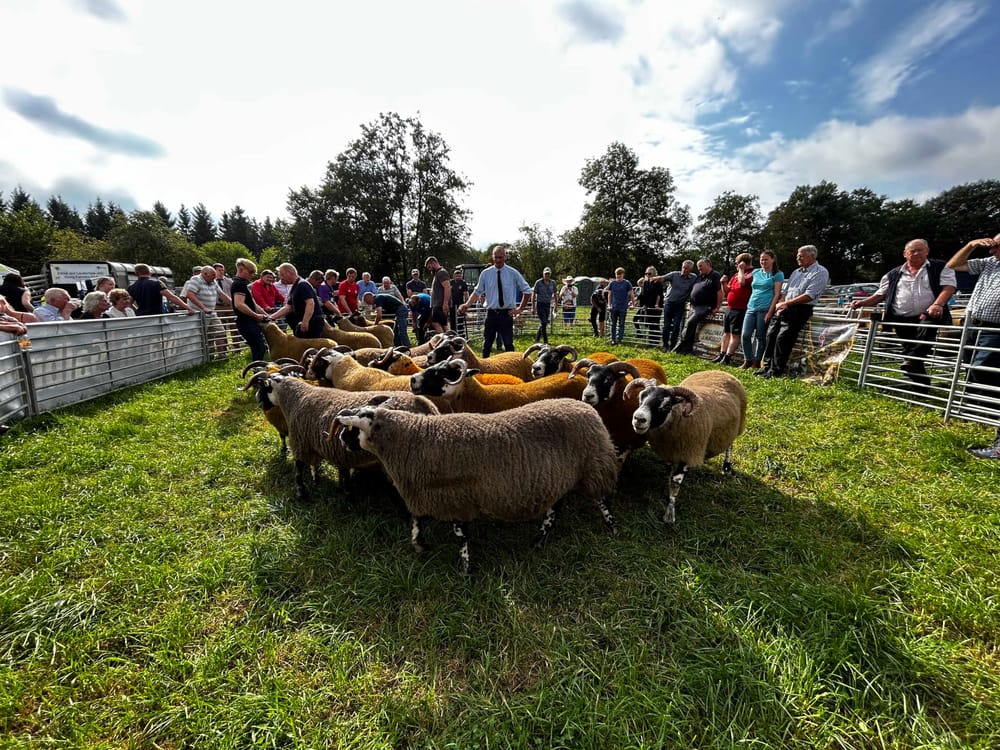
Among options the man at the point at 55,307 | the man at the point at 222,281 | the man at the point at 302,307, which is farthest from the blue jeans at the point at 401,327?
the man at the point at 55,307

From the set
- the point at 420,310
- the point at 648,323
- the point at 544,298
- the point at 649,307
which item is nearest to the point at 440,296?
the point at 420,310

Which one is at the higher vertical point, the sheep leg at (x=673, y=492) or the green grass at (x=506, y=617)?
the sheep leg at (x=673, y=492)

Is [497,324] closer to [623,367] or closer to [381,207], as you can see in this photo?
[623,367]

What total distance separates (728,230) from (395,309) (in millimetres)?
54361

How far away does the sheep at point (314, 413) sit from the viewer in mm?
3574

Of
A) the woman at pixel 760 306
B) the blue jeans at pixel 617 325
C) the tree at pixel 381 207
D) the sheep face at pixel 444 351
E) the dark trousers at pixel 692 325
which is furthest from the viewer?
the tree at pixel 381 207

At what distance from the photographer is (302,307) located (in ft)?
23.4

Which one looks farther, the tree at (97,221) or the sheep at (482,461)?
the tree at (97,221)

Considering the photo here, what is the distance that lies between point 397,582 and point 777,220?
66.9 m

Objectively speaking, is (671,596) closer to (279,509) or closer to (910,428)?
(279,509)

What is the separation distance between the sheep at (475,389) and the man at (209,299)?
8492mm

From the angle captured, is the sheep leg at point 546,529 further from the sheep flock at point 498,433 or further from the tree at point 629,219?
the tree at point 629,219

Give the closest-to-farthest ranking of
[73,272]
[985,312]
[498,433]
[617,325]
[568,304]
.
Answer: [498,433]
[985,312]
[617,325]
[568,304]
[73,272]

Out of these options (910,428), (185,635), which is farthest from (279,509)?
(910,428)
